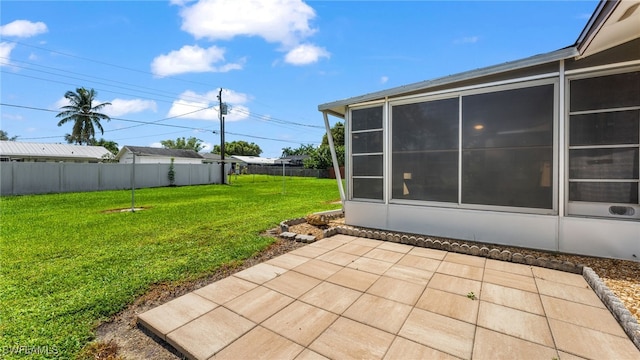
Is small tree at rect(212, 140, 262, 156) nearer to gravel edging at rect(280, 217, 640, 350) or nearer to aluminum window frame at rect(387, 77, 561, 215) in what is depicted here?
gravel edging at rect(280, 217, 640, 350)

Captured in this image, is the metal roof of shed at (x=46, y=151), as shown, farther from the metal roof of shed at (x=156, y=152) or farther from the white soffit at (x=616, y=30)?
the white soffit at (x=616, y=30)

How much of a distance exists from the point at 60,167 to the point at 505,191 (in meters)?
17.8

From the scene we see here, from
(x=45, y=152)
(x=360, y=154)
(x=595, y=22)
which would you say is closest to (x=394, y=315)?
(x=595, y=22)

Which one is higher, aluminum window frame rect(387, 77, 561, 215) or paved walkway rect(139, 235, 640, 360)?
aluminum window frame rect(387, 77, 561, 215)

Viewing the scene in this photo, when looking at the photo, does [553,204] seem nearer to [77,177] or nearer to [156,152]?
[77,177]

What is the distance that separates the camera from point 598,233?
3.53 m

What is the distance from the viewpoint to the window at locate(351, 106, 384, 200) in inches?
209

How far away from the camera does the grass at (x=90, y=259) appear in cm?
219

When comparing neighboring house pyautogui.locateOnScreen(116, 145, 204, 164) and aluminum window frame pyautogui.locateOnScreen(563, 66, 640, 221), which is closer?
aluminum window frame pyautogui.locateOnScreen(563, 66, 640, 221)

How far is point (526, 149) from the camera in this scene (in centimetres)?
400

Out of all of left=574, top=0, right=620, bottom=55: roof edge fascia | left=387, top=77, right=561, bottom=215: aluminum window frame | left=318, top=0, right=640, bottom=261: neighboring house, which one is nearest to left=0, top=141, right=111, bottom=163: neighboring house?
left=318, top=0, right=640, bottom=261: neighboring house

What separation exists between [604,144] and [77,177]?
18.9 m

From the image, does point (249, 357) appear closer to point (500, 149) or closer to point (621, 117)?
point (500, 149)

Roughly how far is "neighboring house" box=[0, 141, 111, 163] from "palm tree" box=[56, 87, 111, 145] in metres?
2.90
